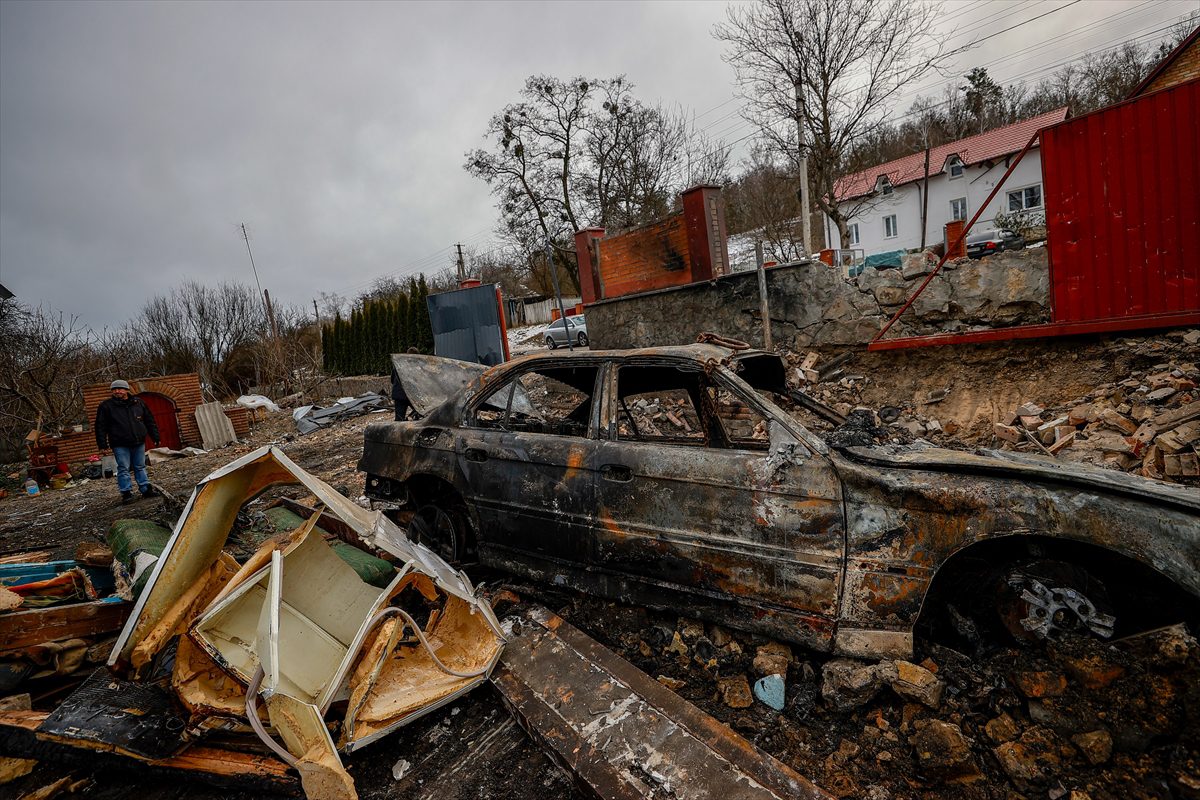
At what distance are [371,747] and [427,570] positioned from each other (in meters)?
0.86

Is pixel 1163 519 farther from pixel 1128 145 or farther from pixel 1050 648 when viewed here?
pixel 1128 145

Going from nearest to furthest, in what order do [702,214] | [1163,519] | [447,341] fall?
1. [1163,519]
2. [702,214]
3. [447,341]

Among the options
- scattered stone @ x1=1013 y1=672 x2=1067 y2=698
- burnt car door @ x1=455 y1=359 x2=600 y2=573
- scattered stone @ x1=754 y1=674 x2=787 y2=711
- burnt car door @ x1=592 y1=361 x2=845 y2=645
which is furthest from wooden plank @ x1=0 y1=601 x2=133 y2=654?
scattered stone @ x1=1013 y1=672 x2=1067 y2=698

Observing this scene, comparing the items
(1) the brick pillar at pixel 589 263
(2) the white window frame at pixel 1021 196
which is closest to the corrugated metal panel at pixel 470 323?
(1) the brick pillar at pixel 589 263

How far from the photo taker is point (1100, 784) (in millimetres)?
1757

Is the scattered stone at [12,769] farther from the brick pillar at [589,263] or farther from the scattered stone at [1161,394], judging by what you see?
the brick pillar at [589,263]

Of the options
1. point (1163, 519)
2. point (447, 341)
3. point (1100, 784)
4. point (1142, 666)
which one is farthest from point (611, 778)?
point (447, 341)

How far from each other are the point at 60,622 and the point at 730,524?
11.9ft

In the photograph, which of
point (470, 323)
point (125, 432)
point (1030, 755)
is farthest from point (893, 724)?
point (470, 323)

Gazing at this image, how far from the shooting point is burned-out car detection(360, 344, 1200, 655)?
2023 mm

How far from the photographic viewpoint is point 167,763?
7.10 ft

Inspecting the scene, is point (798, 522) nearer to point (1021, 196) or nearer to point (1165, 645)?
point (1165, 645)

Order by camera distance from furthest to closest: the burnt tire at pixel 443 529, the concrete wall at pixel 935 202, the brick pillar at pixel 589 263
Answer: the concrete wall at pixel 935 202 < the brick pillar at pixel 589 263 < the burnt tire at pixel 443 529

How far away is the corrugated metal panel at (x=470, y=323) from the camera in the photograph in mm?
11773
